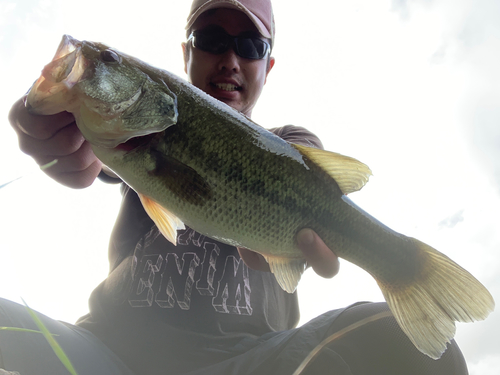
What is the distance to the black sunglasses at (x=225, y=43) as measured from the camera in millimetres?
2361

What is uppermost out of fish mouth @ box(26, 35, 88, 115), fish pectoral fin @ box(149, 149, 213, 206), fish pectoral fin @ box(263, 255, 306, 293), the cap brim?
the cap brim

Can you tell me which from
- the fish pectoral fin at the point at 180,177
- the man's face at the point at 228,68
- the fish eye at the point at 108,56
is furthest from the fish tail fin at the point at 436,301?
the man's face at the point at 228,68

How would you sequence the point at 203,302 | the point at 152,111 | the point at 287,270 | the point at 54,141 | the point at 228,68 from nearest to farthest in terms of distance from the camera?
the point at 152,111 → the point at 54,141 → the point at 287,270 → the point at 203,302 → the point at 228,68

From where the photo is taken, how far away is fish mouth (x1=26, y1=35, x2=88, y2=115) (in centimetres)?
101

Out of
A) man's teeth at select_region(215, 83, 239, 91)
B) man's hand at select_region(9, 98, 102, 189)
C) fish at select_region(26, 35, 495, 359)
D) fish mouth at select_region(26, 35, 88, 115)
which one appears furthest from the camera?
man's teeth at select_region(215, 83, 239, 91)

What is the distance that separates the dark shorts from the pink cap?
7.05ft

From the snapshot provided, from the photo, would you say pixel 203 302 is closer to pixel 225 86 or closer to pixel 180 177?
pixel 180 177

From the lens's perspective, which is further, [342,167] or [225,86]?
[225,86]

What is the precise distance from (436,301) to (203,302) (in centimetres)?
126

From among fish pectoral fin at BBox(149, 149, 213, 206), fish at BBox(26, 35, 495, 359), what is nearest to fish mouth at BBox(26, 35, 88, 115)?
fish at BBox(26, 35, 495, 359)

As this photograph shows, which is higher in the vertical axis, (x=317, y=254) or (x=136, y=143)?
(x=136, y=143)

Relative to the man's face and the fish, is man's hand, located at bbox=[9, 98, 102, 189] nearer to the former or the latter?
the fish

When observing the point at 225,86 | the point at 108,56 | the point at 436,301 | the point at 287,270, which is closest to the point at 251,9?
the point at 225,86

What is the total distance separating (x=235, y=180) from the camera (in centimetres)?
119
